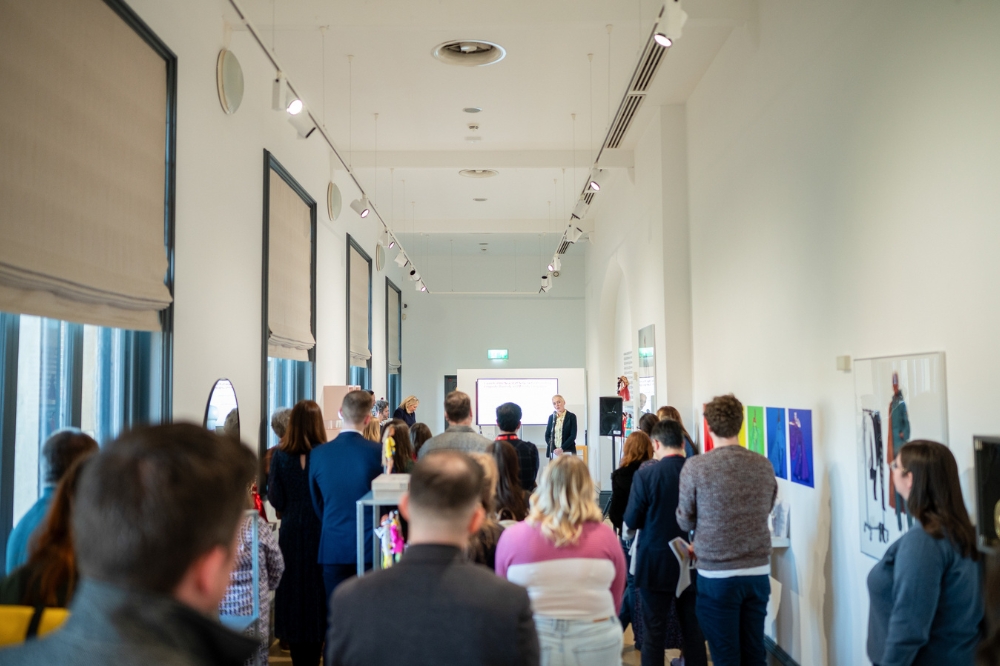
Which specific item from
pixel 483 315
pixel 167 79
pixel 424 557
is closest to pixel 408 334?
pixel 483 315

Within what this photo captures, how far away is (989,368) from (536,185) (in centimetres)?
877

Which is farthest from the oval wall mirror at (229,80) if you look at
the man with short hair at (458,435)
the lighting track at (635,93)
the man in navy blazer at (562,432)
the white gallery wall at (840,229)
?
the man in navy blazer at (562,432)

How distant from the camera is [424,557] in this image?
1662mm

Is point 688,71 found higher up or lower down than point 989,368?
higher up

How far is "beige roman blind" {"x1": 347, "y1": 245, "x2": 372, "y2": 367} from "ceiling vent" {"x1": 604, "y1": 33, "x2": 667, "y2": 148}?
3.99 meters

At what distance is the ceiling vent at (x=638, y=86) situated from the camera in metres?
5.30

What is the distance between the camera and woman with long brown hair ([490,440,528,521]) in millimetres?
3443

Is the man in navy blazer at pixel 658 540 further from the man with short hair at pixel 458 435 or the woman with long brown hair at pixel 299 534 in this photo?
the woman with long brown hair at pixel 299 534

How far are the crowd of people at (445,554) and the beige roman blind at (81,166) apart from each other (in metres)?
1.14

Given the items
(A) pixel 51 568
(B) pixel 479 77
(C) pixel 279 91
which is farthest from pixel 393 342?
(A) pixel 51 568

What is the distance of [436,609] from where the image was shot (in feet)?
5.30

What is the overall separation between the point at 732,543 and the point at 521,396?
12.1 m

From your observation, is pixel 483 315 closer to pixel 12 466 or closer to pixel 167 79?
pixel 167 79

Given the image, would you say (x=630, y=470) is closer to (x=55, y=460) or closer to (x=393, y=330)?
(x=55, y=460)
